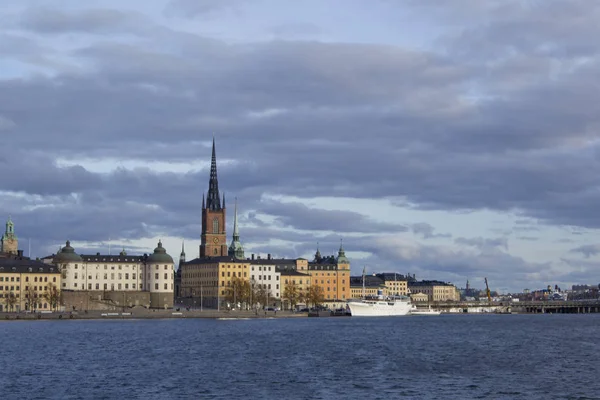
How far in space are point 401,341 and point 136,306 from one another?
10044 cm

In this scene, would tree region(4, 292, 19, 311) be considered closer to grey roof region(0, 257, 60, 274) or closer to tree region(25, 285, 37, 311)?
tree region(25, 285, 37, 311)

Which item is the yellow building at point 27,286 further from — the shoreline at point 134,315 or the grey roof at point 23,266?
the shoreline at point 134,315

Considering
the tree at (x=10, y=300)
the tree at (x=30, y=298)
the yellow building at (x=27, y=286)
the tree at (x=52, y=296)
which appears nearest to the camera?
the tree at (x=10, y=300)

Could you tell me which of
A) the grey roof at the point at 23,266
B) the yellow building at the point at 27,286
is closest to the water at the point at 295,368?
the yellow building at the point at 27,286

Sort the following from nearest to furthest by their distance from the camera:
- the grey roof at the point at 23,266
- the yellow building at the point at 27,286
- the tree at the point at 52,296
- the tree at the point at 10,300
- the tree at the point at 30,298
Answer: the tree at the point at 10,300
the tree at the point at 52,296
the tree at the point at 30,298
the yellow building at the point at 27,286
the grey roof at the point at 23,266

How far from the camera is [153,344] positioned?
96.0m

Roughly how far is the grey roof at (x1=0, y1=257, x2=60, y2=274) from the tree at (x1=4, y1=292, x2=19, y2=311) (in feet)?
15.4

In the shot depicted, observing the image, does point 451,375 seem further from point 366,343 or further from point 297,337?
point 297,337

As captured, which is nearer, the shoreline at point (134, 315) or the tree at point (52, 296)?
the shoreline at point (134, 315)

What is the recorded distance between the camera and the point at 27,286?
184m

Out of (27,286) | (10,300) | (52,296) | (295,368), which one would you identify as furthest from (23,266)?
(295,368)

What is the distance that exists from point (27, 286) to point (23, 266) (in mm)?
4109

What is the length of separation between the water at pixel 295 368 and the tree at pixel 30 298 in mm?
75187

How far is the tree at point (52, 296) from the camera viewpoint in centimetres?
17888
